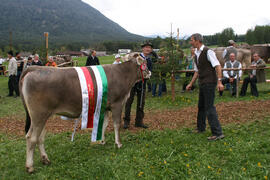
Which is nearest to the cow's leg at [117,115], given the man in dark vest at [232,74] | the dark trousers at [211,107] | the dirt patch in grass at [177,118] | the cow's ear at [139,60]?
the cow's ear at [139,60]

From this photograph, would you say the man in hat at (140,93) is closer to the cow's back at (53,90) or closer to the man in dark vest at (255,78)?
the cow's back at (53,90)

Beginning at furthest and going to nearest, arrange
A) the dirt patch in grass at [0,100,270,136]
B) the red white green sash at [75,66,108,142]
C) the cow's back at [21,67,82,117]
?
the dirt patch in grass at [0,100,270,136], the red white green sash at [75,66,108,142], the cow's back at [21,67,82,117]

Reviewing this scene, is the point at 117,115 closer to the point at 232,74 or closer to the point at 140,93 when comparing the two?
the point at 140,93

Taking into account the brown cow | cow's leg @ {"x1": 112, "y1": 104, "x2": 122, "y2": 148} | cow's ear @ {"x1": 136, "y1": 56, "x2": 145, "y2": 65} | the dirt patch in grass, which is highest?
cow's ear @ {"x1": 136, "y1": 56, "x2": 145, "y2": 65}

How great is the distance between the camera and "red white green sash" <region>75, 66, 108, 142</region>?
5.23 meters

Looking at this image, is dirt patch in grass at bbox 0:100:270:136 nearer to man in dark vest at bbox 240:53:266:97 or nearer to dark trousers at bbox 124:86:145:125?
dark trousers at bbox 124:86:145:125

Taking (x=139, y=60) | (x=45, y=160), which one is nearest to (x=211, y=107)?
(x=139, y=60)

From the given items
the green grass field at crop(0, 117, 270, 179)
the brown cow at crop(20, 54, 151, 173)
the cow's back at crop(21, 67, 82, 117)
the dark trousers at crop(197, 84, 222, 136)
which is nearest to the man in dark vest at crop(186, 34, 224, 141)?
the dark trousers at crop(197, 84, 222, 136)

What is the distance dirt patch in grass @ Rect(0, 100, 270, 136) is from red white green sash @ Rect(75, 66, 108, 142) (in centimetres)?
191

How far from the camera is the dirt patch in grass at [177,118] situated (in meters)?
7.70

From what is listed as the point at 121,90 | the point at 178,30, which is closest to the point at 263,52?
the point at 178,30

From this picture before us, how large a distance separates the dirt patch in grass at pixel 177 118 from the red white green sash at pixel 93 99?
1.91m

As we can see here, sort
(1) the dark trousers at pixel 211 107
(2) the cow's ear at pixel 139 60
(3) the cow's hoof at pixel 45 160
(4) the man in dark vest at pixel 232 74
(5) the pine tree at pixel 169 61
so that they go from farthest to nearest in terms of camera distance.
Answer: (4) the man in dark vest at pixel 232 74 → (5) the pine tree at pixel 169 61 → (2) the cow's ear at pixel 139 60 → (1) the dark trousers at pixel 211 107 → (3) the cow's hoof at pixel 45 160

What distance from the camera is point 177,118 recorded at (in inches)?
335
